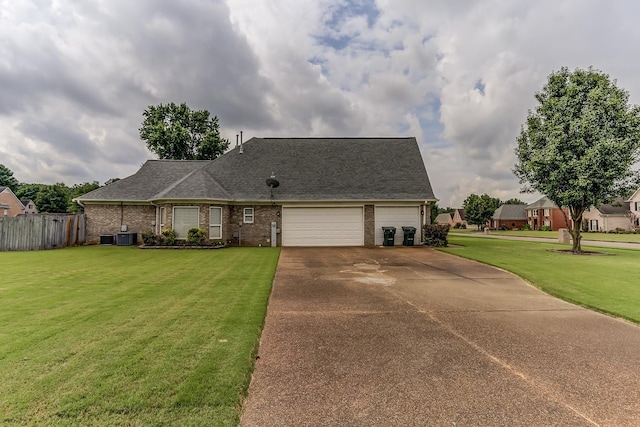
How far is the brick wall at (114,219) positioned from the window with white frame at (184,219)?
288cm

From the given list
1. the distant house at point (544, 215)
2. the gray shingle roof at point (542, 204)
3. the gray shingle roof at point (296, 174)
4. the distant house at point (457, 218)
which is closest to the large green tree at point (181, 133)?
the gray shingle roof at point (296, 174)

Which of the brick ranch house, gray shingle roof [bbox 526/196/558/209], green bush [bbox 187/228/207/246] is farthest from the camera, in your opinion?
gray shingle roof [bbox 526/196/558/209]

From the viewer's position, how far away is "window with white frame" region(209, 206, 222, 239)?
1680 centimetres

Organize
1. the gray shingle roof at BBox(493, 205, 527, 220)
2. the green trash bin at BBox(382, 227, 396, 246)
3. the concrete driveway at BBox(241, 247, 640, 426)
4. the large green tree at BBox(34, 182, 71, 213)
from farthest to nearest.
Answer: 1. the gray shingle roof at BBox(493, 205, 527, 220)
2. the large green tree at BBox(34, 182, 71, 213)
3. the green trash bin at BBox(382, 227, 396, 246)
4. the concrete driveway at BBox(241, 247, 640, 426)

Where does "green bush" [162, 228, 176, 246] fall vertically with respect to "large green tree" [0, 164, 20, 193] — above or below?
below

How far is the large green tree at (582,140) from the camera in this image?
1507 centimetres

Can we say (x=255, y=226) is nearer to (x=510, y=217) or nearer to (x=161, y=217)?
(x=161, y=217)

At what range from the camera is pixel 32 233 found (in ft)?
50.2

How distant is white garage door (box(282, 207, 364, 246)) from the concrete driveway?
11224 millimetres

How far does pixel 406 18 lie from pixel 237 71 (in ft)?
31.9

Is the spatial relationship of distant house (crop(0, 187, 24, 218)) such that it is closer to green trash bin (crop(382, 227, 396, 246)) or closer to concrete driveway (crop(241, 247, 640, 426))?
green trash bin (crop(382, 227, 396, 246))

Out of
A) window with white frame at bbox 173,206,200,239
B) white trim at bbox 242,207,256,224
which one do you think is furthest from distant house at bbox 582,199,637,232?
window with white frame at bbox 173,206,200,239

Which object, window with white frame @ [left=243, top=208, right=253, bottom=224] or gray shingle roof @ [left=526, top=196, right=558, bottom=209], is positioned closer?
window with white frame @ [left=243, top=208, right=253, bottom=224]

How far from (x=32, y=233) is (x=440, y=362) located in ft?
65.0
